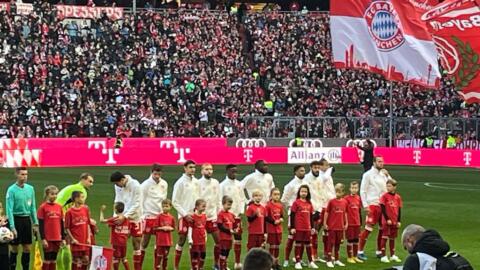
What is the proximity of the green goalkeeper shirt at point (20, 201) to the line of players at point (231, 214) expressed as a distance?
27.2 inches

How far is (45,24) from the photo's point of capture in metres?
60.0

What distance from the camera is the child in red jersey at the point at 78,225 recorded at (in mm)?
18453

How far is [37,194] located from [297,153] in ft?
67.1

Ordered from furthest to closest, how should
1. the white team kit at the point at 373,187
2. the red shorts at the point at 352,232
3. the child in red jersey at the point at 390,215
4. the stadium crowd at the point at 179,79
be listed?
the stadium crowd at the point at 179,79
the white team kit at the point at 373,187
the child in red jersey at the point at 390,215
the red shorts at the point at 352,232

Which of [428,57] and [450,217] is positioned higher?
[428,57]

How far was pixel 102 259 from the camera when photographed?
15.7 meters

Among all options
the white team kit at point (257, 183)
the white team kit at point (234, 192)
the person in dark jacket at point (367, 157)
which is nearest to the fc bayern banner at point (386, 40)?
the person in dark jacket at point (367, 157)

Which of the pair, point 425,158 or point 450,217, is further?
point 425,158

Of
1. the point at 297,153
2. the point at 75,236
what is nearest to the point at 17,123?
the point at 297,153

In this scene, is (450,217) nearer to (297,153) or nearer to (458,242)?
(458,242)

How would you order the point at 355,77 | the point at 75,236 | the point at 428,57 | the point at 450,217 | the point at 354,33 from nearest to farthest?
the point at 75,236 < the point at 450,217 < the point at 428,57 < the point at 354,33 < the point at 355,77

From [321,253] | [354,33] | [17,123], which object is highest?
[354,33]

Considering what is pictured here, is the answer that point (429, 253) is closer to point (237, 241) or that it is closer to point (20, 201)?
point (20, 201)

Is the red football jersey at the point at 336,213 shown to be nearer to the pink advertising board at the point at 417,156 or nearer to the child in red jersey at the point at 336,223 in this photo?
the child in red jersey at the point at 336,223
